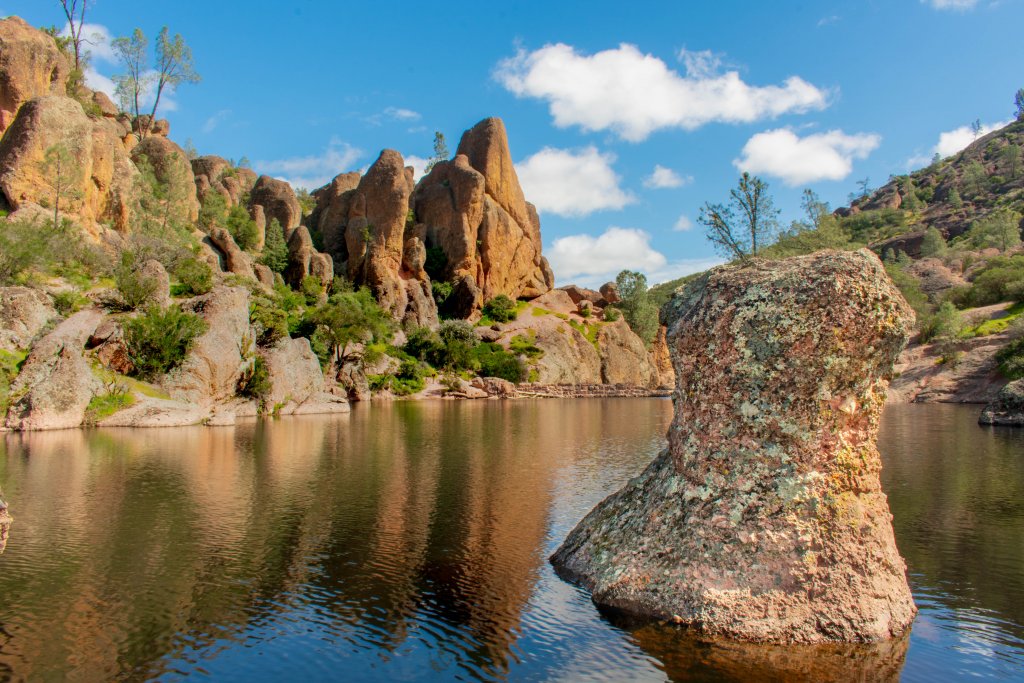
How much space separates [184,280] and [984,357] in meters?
Answer: 67.5

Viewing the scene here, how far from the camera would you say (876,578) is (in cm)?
868

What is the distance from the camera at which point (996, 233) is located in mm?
99625

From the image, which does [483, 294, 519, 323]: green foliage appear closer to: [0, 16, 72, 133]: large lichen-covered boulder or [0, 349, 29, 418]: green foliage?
[0, 16, 72, 133]: large lichen-covered boulder

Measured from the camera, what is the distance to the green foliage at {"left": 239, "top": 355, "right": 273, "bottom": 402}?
143 feet

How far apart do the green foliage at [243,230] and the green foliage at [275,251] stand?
5.27ft

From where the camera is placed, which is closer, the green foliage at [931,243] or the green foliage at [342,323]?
the green foliage at [342,323]

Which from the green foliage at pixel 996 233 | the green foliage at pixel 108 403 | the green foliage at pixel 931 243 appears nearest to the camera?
the green foliage at pixel 108 403

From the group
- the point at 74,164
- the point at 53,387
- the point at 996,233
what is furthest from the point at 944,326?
the point at 74,164

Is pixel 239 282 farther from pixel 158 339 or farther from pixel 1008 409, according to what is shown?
pixel 1008 409

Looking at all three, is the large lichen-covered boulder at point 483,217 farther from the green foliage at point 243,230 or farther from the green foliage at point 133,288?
the green foliage at point 133,288

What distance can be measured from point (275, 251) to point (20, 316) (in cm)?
4051

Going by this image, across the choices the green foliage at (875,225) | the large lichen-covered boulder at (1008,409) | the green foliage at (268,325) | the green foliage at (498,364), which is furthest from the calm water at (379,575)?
the green foliage at (875,225)

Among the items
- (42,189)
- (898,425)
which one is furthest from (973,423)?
(42,189)

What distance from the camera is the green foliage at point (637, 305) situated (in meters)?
106
